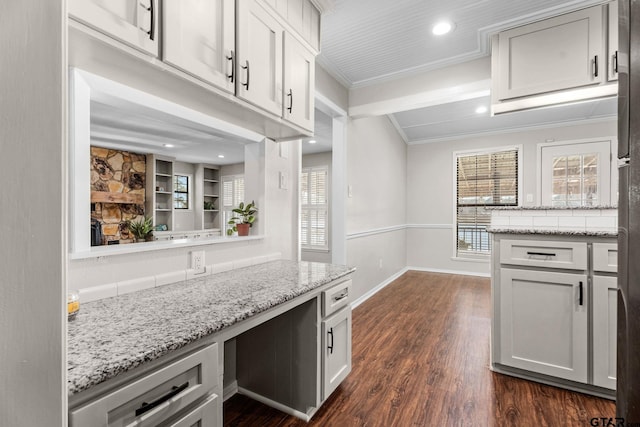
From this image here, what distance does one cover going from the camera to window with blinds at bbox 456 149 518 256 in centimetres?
498

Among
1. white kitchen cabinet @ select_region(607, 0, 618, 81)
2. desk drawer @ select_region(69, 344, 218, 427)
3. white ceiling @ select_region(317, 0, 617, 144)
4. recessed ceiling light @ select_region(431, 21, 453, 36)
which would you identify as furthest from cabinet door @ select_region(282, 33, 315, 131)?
white kitchen cabinet @ select_region(607, 0, 618, 81)

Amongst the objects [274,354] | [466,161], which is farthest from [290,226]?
[466,161]

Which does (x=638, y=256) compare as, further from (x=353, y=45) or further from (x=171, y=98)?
(x=353, y=45)

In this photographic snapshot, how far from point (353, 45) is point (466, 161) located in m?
3.62

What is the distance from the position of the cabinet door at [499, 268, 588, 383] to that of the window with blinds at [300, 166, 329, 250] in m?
4.31

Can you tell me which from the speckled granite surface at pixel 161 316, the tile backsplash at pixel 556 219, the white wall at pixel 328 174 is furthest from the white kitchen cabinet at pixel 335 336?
the white wall at pixel 328 174

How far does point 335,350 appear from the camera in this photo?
1747 millimetres

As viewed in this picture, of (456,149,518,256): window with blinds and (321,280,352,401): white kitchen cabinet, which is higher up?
(456,149,518,256): window with blinds

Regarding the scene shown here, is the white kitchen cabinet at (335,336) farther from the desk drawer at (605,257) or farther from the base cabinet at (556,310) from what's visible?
the desk drawer at (605,257)

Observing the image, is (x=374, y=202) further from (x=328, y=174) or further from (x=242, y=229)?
(x=242, y=229)

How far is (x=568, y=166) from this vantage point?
4.53 meters

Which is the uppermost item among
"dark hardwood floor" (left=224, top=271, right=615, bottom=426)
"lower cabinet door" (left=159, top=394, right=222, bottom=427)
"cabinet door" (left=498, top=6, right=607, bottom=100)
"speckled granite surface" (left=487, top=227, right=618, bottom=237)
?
"cabinet door" (left=498, top=6, right=607, bottom=100)

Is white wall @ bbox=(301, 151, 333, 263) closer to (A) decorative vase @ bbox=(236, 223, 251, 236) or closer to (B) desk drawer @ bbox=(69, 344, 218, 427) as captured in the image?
(A) decorative vase @ bbox=(236, 223, 251, 236)

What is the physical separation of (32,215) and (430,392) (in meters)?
2.15
